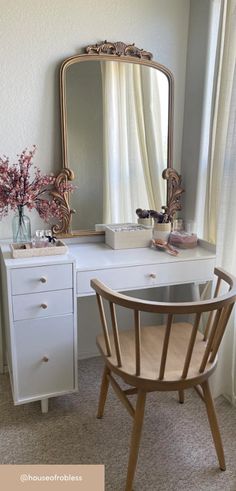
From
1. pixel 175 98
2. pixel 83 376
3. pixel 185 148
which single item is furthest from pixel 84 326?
pixel 175 98

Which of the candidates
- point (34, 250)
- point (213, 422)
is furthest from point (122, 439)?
point (34, 250)

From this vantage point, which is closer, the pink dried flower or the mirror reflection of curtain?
the pink dried flower

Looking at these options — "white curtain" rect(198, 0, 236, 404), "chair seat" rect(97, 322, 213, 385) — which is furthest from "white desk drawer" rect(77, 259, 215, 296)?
"chair seat" rect(97, 322, 213, 385)

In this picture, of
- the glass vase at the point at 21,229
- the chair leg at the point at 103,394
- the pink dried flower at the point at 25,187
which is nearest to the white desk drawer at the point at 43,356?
the chair leg at the point at 103,394

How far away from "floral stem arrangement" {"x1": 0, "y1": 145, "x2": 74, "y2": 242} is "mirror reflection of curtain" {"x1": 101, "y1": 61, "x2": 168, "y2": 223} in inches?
11.2

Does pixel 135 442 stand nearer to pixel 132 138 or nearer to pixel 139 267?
pixel 139 267

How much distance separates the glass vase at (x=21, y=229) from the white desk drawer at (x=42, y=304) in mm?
348

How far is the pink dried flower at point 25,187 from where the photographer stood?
175 cm

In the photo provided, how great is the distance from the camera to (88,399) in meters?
1.98

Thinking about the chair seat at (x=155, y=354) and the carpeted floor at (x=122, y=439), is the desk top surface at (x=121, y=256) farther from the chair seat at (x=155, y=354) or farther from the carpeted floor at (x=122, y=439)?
the carpeted floor at (x=122, y=439)

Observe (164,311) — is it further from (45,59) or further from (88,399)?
(45,59)

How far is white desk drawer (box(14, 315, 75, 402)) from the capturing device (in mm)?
1682

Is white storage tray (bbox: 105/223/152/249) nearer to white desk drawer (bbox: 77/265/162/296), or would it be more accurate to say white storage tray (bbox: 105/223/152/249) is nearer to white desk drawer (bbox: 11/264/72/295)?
white desk drawer (bbox: 77/265/162/296)

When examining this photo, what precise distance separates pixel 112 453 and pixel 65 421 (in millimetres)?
304
